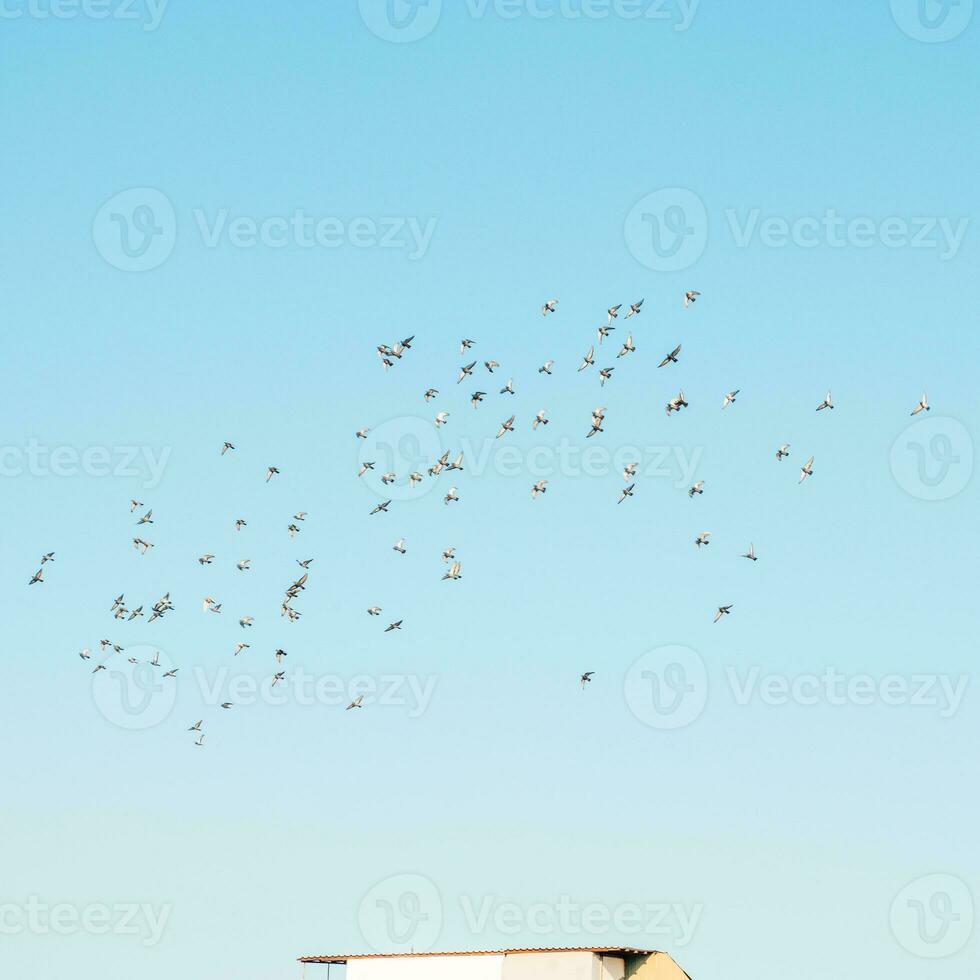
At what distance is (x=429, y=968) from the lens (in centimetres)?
7756

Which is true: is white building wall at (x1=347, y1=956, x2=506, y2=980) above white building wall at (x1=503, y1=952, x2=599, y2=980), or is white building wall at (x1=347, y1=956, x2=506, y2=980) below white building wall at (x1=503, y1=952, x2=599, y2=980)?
above

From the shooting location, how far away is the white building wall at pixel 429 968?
2980 inches

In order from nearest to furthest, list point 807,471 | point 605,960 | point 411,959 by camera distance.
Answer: point 807,471 < point 605,960 < point 411,959

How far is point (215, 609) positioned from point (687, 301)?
23990 mm

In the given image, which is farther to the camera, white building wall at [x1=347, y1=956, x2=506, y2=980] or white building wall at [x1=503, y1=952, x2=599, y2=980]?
white building wall at [x1=347, y1=956, x2=506, y2=980]

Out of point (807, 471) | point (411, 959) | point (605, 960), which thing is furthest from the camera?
point (411, 959)

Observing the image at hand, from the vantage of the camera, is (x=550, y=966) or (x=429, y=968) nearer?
(x=550, y=966)

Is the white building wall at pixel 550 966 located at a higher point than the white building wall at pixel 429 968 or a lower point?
lower

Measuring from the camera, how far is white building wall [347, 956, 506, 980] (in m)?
75.7

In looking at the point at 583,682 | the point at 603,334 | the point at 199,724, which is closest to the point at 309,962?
the point at 199,724

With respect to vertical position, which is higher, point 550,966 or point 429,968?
point 429,968

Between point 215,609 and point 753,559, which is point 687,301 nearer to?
point 753,559

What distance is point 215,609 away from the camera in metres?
75.8

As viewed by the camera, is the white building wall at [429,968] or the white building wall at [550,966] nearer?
the white building wall at [550,966]
